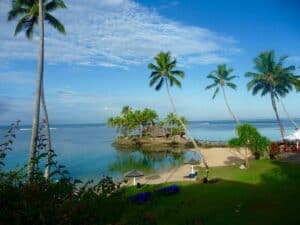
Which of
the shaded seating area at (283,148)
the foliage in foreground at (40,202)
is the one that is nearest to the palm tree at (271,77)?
the shaded seating area at (283,148)

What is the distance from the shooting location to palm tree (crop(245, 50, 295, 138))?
138ft

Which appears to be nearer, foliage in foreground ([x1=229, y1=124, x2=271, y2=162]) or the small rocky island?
foliage in foreground ([x1=229, y1=124, x2=271, y2=162])

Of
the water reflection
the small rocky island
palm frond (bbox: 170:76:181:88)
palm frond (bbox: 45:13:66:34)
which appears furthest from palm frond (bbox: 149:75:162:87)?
the small rocky island

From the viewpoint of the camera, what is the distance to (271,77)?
141 ft

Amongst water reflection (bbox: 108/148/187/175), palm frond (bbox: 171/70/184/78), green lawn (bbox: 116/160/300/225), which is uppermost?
palm frond (bbox: 171/70/184/78)

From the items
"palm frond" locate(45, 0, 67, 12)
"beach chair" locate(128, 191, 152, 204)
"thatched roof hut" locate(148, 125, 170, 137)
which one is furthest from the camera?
"thatched roof hut" locate(148, 125, 170, 137)

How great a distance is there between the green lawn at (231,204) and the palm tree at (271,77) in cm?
2221

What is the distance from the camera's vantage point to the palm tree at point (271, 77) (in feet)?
138

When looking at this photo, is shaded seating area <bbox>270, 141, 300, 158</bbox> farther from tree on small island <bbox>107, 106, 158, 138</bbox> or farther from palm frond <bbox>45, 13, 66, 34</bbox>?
tree on small island <bbox>107, 106, 158, 138</bbox>

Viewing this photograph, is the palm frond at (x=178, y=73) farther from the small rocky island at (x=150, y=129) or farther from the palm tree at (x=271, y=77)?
the small rocky island at (x=150, y=129)

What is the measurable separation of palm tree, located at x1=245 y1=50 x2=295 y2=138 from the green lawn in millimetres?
22210

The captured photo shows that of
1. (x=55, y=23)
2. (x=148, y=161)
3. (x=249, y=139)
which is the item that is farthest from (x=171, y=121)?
(x=55, y=23)

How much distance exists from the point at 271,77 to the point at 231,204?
105 feet

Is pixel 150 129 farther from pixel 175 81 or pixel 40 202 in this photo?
pixel 40 202
